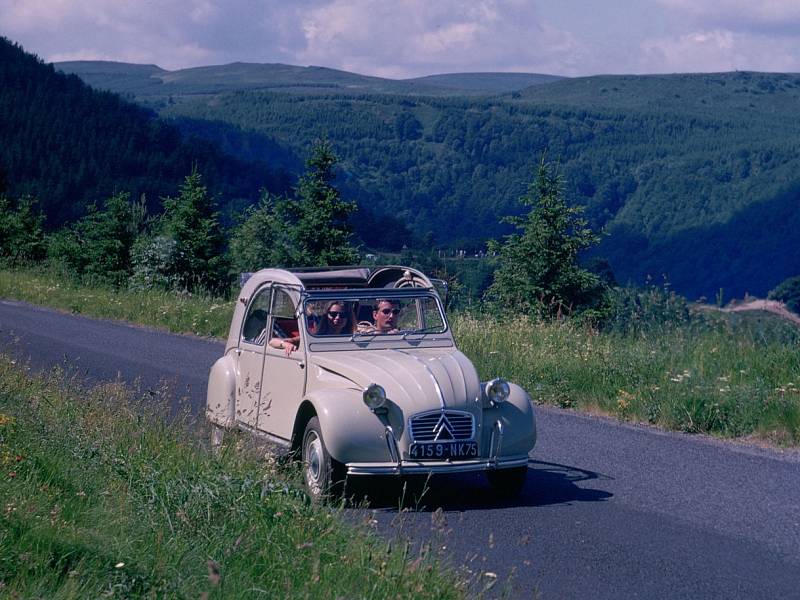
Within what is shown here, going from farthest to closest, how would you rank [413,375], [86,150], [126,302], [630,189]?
[630,189], [86,150], [126,302], [413,375]

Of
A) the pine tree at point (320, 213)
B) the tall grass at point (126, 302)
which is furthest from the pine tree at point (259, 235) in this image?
the tall grass at point (126, 302)

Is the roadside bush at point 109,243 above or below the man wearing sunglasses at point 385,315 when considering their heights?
below

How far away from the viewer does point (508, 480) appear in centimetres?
791

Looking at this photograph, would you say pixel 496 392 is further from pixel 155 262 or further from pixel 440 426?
pixel 155 262

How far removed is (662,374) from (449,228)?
132631 mm

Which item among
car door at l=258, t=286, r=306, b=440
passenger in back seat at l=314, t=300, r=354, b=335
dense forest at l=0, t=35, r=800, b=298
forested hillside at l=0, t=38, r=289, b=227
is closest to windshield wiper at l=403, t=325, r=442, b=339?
passenger in back seat at l=314, t=300, r=354, b=335

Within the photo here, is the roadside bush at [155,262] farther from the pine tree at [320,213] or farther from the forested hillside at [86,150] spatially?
the forested hillside at [86,150]

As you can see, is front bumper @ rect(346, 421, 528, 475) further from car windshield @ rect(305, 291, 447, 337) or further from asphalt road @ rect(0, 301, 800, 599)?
car windshield @ rect(305, 291, 447, 337)

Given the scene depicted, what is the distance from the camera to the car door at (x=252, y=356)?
8.88 meters

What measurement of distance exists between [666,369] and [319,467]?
6506 millimetres

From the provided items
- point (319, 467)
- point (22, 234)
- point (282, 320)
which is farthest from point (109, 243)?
point (319, 467)

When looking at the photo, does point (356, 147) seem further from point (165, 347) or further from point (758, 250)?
point (165, 347)

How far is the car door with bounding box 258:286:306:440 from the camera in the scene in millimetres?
8234

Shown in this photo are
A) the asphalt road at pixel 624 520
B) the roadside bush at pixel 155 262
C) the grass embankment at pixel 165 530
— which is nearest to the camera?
the grass embankment at pixel 165 530
